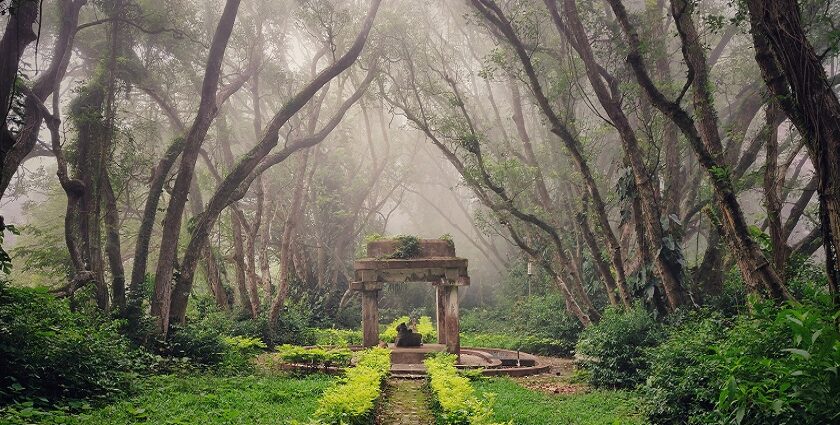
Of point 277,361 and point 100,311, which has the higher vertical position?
point 100,311

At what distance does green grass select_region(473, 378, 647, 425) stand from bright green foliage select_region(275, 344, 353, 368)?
3862 millimetres

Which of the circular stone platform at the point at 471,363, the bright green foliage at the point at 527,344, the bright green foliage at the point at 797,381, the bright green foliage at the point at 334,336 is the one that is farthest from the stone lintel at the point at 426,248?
the bright green foliage at the point at 797,381

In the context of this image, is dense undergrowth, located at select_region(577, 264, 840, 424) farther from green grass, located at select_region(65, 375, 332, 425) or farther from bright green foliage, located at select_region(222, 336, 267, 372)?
bright green foliage, located at select_region(222, 336, 267, 372)

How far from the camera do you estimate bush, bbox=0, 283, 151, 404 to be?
23.1ft

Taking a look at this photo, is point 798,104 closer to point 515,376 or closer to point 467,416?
point 467,416

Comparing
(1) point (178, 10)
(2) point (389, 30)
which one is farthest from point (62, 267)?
(2) point (389, 30)

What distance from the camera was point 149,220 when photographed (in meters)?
12.8

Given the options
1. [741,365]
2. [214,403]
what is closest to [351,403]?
[214,403]

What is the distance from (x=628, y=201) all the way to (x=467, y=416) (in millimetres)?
7863

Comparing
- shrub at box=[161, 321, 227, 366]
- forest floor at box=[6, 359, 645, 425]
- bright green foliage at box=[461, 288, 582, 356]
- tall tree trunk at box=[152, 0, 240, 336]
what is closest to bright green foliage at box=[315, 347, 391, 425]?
forest floor at box=[6, 359, 645, 425]

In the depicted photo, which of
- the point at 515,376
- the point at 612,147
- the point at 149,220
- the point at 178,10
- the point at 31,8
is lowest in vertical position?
the point at 515,376

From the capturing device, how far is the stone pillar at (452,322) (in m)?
14.9

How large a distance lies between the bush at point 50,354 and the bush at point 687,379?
302 inches

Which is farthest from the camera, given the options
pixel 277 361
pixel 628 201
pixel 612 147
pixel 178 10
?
pixel 612 147
